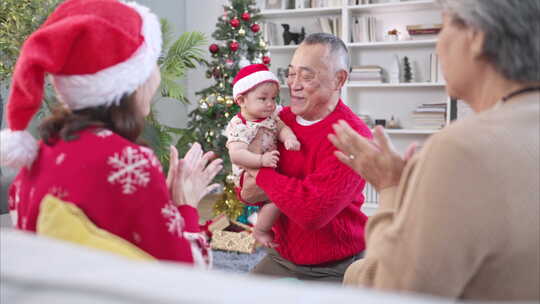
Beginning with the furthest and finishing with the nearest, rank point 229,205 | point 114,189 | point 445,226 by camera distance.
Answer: point 229,205 < point 114,189 < point 445,226

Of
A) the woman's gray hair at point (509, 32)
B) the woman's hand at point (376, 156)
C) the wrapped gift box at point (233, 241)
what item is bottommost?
the wrapped gift box at point (233, 241)

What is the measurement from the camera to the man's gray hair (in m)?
1.79

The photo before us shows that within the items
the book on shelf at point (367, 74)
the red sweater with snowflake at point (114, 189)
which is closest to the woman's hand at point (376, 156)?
the red sweater with snowflake at point (114, 189)

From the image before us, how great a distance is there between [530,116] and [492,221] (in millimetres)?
235

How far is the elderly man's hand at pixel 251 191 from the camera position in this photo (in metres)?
1.91

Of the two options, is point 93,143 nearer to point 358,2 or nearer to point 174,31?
point 358,2

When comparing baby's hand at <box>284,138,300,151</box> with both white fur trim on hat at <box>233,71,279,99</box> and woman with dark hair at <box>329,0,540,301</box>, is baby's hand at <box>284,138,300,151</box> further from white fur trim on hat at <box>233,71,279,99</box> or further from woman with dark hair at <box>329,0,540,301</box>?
woman with dark hair at <box>329,0,540,301</box>

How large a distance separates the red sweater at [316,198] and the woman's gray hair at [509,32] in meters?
0.79

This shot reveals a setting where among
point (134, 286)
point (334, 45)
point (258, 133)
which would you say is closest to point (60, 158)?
point (134, 286)

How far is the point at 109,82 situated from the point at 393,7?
4.67 m

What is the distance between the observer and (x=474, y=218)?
0.82 meters

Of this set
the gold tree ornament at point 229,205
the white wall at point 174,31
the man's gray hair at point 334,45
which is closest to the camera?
the man's gray hair at point 334,45

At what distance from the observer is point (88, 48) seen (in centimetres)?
100

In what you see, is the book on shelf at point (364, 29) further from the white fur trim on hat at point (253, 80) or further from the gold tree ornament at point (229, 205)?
the white fur trim on hat at point (253, 80)
